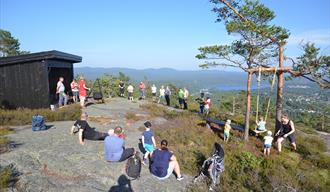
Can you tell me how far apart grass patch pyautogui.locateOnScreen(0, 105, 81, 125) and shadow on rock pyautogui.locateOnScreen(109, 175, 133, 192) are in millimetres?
7916

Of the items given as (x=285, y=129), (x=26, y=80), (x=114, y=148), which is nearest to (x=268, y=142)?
(x=285, y=129)

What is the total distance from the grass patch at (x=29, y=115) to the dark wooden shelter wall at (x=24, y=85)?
42.9 inches

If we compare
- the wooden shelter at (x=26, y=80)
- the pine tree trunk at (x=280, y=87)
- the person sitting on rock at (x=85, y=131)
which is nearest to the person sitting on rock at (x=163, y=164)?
the person sitting on rock at (x=85, y=131)

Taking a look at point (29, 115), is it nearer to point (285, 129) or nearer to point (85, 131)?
point (85, 131)

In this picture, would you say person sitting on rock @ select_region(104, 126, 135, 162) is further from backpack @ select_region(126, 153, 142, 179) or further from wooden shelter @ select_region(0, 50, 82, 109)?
wooden shelter @ select_region(0, 50, 82, 109)

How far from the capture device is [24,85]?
1728 cm

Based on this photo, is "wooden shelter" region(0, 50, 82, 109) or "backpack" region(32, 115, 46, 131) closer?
"backpack" region(32, 115, 46, 131)

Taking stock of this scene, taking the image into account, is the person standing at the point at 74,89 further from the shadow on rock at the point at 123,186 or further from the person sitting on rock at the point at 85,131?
the shadow on rock at the point at 123,186

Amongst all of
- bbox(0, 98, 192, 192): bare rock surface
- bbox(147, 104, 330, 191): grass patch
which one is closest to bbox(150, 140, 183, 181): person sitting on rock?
bbox(0, 98, 192, 192): bare rock surface

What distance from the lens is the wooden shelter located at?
17031 mm

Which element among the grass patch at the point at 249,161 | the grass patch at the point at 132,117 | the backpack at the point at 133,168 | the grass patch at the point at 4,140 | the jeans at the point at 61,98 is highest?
the jeans at the point at 61,98

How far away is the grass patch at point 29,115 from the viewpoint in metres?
14.2

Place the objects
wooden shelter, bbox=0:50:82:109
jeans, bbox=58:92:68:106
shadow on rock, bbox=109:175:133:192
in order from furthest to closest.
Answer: jeans, bbox=58:92:68:106 < wooden shelter, bbox=0:50:82:109 < shadow on rock, bbox=109:175:133:192

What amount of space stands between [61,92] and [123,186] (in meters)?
10.9
